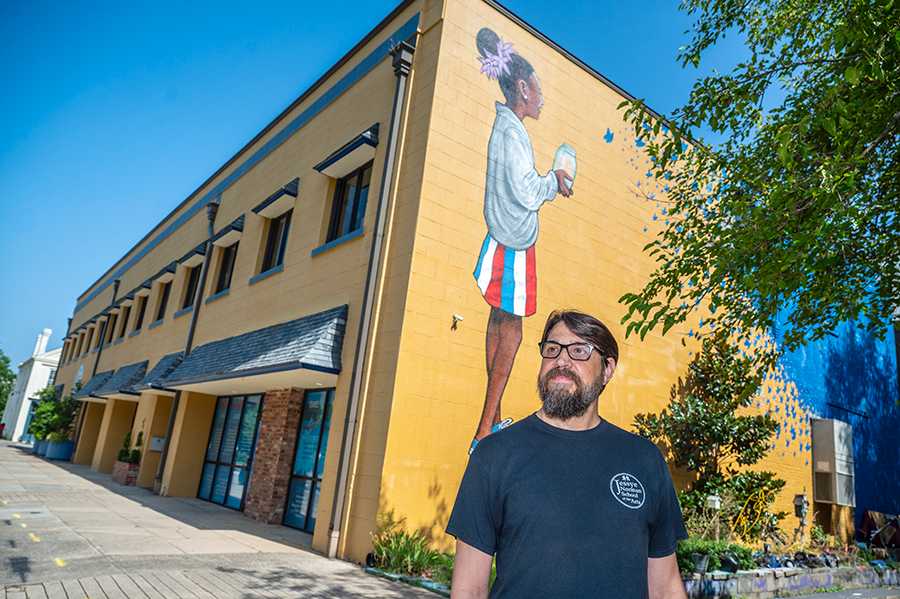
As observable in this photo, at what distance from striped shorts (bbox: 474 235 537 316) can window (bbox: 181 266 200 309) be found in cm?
1158

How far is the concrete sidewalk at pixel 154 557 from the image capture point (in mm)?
5793

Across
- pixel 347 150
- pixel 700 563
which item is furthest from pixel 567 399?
pixel 347 150

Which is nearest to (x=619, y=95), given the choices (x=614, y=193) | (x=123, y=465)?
(x=614, y=193)

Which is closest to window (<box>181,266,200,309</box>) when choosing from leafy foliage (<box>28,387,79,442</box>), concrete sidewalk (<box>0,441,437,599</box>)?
concrete sidewalk (<box>0,441,437,599</box>)

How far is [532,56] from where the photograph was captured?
35.2 ft

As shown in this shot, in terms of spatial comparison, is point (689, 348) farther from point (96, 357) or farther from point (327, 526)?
point (96, 357)

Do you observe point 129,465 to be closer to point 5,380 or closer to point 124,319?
point 124,319

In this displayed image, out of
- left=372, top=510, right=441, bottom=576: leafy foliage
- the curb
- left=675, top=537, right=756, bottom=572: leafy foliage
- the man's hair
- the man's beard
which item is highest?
the man's hair

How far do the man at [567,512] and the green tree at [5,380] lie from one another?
89.3 m

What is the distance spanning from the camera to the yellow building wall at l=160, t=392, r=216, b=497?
1439cm

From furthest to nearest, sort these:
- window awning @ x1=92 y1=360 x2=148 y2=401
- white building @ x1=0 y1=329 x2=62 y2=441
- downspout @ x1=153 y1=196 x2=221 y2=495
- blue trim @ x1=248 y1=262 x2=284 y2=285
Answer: white building @ x1=0 y1=329 x2=62 y2=441
window awning @ x1=92 y1=360 x2=148 y2=401
downspout @ x1=153 y1=196 x2=221 y2=495
blue trim @ x1=248 y1=262 x2=284 y2=285

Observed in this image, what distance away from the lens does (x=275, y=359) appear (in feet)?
31.3

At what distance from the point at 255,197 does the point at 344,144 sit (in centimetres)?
445

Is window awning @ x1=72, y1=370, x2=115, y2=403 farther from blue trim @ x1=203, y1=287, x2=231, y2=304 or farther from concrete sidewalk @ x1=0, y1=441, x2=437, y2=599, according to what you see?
concrete sidewalk @ x1=0, y1=441, x2=437, y2=599
